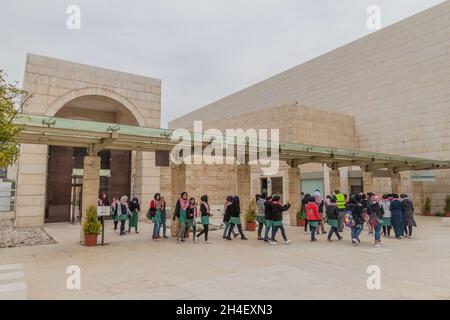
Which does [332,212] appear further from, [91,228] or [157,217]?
[91,228]

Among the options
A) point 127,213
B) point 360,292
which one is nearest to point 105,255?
point 127,213

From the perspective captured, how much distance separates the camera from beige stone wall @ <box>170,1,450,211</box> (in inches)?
930

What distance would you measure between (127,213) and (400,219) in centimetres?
1070

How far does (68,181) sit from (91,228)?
9.17m

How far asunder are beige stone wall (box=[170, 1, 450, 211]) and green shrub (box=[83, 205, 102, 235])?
2239 centimetres

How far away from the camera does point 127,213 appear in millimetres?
12852

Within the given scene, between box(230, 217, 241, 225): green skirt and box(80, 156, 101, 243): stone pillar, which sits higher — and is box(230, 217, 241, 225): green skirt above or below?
below

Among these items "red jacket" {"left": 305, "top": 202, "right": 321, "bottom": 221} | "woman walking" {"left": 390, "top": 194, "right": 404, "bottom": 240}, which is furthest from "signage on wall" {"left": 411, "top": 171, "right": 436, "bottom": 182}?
"red jacket" {"left": 305, "top": 202, "right": 321, "bottom": 221}

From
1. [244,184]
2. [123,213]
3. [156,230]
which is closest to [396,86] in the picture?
[244,184]

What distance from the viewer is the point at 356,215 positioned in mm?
10039

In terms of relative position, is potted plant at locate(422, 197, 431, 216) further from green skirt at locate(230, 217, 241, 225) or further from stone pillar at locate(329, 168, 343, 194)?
green skirt at locate(230, 217, 241, 225)

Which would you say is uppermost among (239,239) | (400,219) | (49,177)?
(49,177)
